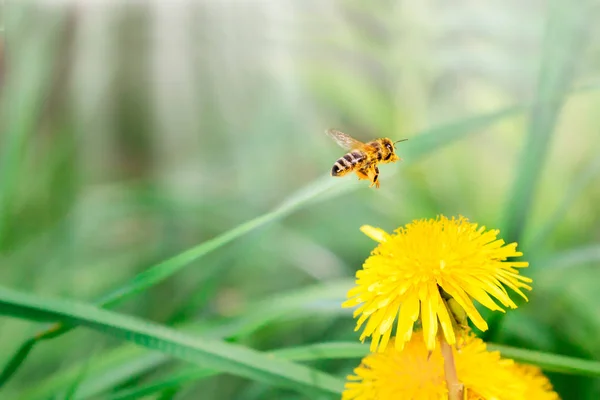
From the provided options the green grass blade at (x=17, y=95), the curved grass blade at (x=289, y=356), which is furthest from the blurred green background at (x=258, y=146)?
the curved grass blade at (x=289, y=356)

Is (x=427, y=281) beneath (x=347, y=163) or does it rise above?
beneath

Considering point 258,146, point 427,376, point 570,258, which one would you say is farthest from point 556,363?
point 258,146

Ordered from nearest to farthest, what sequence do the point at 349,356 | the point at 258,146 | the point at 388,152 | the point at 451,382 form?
the point at 451,382, the point at 349,356, the point at 388,152, the point at 258,146

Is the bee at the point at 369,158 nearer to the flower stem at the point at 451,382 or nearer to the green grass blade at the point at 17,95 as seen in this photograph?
the flower stem at the point at 451,382

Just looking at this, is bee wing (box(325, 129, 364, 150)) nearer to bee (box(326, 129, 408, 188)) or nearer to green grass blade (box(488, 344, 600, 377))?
bee (box(326, 129, 408, 188))

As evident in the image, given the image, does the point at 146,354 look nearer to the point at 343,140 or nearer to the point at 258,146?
the point at 343,140

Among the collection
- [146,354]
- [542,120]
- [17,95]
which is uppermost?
[17,95]

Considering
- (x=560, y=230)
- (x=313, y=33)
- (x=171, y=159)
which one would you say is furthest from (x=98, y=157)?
(x=560, y=230)

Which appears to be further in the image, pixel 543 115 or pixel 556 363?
pixel 543 115
